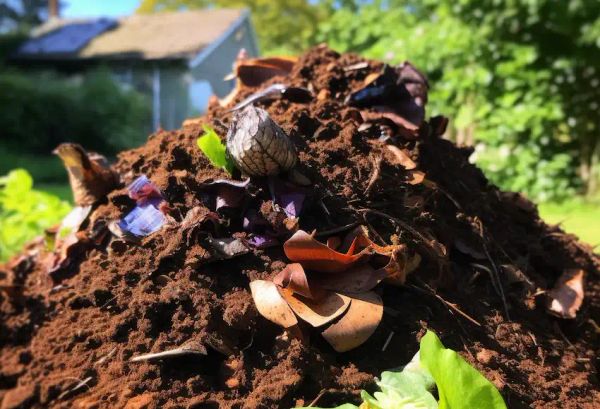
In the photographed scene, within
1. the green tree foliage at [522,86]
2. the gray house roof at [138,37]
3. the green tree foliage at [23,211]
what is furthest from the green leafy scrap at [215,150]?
the gray house roof at [138,37]

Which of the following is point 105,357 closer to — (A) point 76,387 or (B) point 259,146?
(A) point 76,387

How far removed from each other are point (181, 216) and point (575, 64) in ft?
22.8

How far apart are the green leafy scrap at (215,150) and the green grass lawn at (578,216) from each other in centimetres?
314

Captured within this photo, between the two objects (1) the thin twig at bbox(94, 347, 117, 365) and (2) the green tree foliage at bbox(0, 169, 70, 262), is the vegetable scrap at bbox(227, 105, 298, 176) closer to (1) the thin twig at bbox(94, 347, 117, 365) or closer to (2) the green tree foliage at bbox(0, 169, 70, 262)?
(1) the thin twig at bbox(94, 347, 117, 365)

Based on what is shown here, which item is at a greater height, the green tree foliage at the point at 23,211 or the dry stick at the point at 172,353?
the dry stick at the point at 172,353

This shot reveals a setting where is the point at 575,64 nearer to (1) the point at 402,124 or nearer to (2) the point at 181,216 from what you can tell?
(1) the point at 402,124

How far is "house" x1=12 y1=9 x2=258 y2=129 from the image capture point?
23.4 metres

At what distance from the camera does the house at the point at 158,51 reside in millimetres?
23406

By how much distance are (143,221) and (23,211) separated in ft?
5.76

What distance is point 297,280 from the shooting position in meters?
1.31

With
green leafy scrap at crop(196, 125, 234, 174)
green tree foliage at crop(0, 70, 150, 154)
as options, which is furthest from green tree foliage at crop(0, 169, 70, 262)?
green tree foliage at crop(0, 70, 150, 154)

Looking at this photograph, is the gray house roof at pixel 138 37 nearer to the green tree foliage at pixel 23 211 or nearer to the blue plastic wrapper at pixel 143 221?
the green tree foliage at pixel 23 211

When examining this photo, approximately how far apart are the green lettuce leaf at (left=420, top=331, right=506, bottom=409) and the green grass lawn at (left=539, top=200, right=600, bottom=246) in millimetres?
3299

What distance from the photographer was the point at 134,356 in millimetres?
1305
